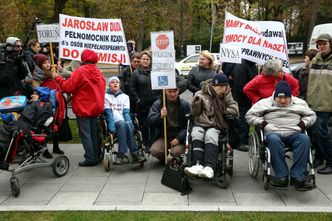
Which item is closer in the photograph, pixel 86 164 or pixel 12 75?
pixel 86 164

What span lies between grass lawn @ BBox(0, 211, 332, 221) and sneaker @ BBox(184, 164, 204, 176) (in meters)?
0.56

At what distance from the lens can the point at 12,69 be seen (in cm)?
765

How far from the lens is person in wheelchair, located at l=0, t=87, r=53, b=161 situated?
18.9 ft

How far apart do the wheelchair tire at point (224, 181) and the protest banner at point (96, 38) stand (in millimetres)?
2974

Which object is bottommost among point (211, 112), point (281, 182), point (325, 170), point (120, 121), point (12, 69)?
point (325, 170)

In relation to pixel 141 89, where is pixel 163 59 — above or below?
above

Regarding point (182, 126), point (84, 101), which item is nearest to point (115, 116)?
point (84, 101)

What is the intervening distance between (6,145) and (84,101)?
1.55 metres

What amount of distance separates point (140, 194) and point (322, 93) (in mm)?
3134

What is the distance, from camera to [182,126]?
6.91 m

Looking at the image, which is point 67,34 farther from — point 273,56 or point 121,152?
point 273,56

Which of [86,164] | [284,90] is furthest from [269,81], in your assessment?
[86,164]

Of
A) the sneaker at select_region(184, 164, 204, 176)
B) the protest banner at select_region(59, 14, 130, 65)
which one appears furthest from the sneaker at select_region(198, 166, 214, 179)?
the protest banner at select_region(59, 14, 130, 65)

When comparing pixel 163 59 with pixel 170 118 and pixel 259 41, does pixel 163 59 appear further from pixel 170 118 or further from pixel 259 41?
pixel 259 41
